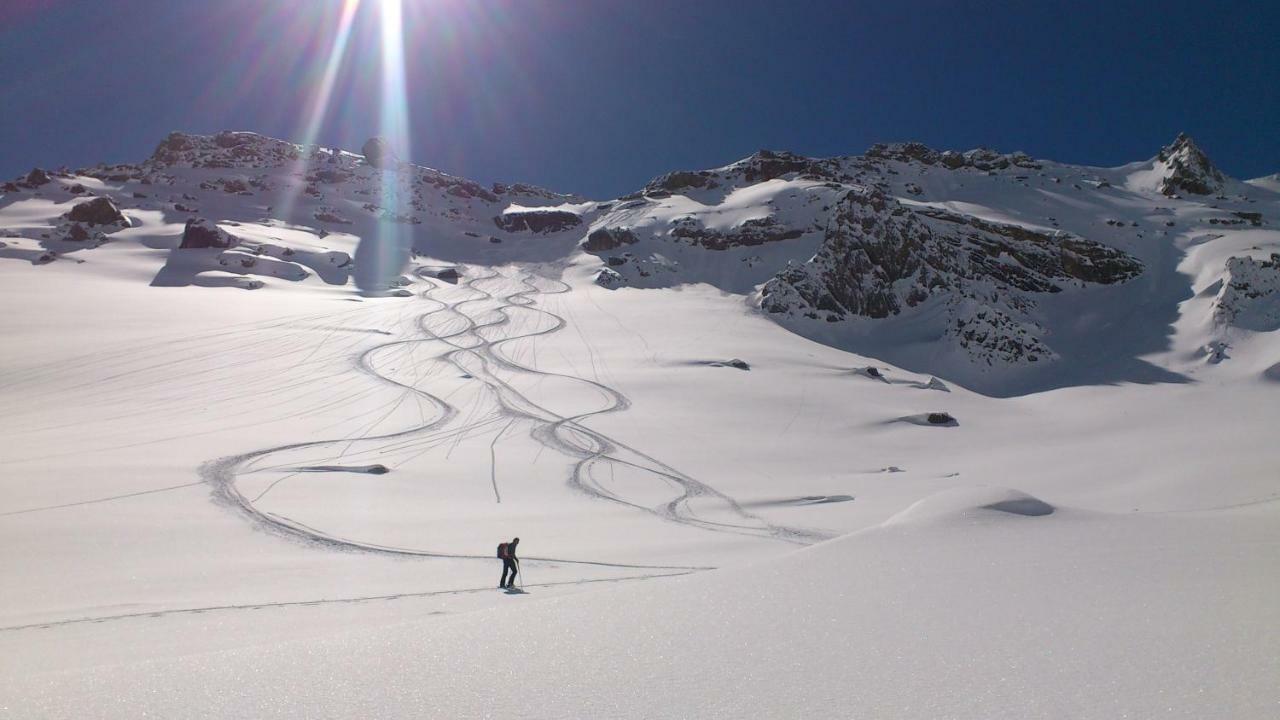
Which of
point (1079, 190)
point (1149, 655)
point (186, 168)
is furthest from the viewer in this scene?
point (186, 168)

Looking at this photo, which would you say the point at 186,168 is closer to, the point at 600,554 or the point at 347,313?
the point at 347,313

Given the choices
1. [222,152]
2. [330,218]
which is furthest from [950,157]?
[222,152]

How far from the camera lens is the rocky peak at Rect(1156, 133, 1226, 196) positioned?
83438 mm

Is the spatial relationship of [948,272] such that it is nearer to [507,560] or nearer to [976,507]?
[976,507]

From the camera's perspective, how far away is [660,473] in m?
20.2

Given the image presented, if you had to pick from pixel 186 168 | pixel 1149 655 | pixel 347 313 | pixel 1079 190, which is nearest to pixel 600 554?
pixel 1149 655

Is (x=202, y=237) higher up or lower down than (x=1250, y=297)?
lower down

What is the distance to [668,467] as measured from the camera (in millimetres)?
20891

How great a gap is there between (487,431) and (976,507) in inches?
711

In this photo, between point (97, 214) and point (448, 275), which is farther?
point (97, 214)

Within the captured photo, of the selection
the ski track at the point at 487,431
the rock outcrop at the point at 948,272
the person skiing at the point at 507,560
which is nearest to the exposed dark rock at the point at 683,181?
the rock outcrop at the point at 948,272

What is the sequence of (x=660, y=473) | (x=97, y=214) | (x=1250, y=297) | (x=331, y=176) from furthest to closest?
1. (x=331, y=176)
2. (x=97, y=214)
3. (x=1250, y=297)
4. (x=660, y=473)

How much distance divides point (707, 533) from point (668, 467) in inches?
240

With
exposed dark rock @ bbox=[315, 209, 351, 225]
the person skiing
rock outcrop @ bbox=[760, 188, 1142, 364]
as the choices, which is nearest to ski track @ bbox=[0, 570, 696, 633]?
the person skiing
